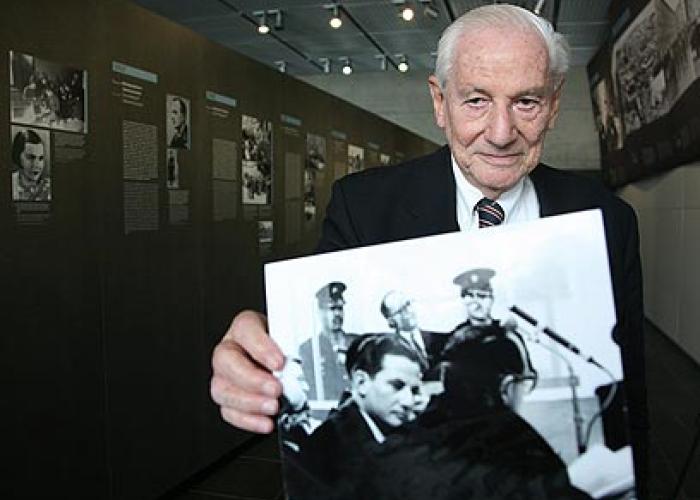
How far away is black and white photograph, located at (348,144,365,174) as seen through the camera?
712cm

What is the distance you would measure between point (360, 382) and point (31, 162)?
237cm

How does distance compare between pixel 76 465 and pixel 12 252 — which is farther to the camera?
pixel 76 465

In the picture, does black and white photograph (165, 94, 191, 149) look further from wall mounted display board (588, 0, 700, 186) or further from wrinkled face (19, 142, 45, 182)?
wall mounted display board (588, 0, 700, 186)

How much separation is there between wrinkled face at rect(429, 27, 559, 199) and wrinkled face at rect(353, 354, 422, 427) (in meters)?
0.56

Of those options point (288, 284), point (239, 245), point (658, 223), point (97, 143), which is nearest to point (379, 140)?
point (658, 223)

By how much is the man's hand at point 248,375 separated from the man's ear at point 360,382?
0.10 meters

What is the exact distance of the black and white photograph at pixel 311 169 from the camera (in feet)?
19.1

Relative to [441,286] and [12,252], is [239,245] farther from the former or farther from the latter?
[441,286]

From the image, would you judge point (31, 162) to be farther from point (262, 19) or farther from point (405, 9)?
point (262, 19)

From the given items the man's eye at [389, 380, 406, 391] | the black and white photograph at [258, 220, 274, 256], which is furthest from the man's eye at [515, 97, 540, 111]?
the black and white photograph at [258, 220, 274, 256]

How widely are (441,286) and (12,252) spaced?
2.37 m

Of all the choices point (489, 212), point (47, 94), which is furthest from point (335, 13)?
point (489, 212)

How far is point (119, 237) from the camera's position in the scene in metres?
3.31

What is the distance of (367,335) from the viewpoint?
788mm
